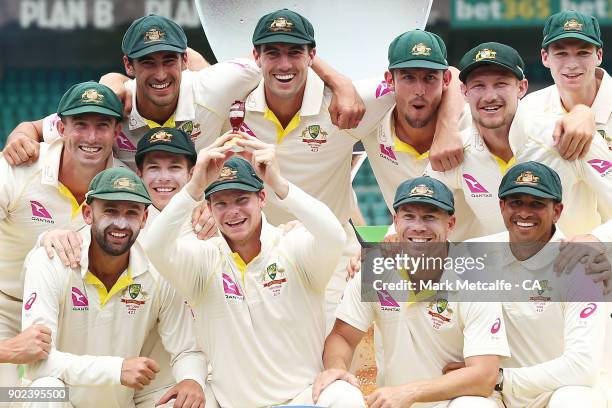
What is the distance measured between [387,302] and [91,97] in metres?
1.52

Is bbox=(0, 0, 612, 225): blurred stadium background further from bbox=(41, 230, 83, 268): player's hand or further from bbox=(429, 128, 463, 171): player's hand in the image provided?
bbox=(41, 230, 83, 268): player's hand

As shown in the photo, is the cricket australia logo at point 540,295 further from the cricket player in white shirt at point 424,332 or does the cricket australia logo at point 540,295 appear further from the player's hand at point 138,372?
the player's hand at point 138,372

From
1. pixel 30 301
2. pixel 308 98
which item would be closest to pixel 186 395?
pixel 30 301

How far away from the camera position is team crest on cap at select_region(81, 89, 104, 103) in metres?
5.18

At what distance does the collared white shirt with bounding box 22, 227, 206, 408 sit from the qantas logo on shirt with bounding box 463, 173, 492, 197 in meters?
1.30

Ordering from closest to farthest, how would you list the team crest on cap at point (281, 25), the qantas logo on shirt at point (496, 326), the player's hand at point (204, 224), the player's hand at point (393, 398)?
1. the player's hand at point (393, 398)
2. the qantas logo on shirt at point (496, 326)
3. the player's hand at point (204, 224)
4. the team crest on cap at point (281, 25)

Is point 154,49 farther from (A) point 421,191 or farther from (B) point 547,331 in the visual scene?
(B) point 547,331

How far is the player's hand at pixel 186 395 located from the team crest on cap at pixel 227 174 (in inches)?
31.6

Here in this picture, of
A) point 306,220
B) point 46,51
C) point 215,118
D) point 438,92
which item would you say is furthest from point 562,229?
point 46,51

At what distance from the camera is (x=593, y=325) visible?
183 inches

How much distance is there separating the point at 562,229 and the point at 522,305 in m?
0.59

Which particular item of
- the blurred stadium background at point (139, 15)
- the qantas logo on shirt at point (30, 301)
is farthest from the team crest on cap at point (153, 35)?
the blurred stadium background at point (139, 15)

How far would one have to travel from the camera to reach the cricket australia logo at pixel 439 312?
4.78 meters

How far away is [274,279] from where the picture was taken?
491 centimetres
